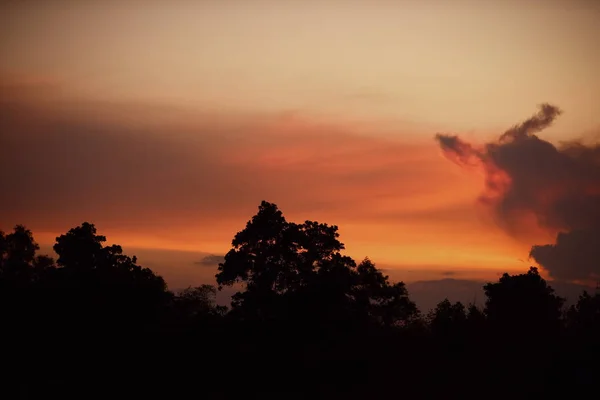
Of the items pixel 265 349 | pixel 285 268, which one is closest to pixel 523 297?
pixel 285 268

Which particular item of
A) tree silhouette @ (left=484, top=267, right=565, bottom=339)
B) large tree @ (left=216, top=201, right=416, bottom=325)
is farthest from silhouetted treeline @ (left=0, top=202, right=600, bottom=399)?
tree silhouette @ (left=484, top=267, right=565, bottom=339)

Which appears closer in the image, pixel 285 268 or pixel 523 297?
pixel 285 268

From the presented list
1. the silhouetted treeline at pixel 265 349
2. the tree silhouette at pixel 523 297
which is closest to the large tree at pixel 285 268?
the silhouetted treeline at pixel 265 349

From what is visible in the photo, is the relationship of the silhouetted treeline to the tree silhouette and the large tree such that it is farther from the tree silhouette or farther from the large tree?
the tree silhouette

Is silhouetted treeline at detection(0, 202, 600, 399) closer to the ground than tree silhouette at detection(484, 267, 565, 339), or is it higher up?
closer to the ground

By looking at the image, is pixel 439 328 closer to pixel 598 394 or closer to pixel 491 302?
pixel 598 394

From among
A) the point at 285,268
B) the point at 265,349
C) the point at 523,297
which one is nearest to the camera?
the point at 265,349

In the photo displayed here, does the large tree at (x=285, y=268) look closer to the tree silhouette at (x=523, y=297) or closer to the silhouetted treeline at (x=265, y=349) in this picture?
the silhouetted treeline at (x=265, y=349)

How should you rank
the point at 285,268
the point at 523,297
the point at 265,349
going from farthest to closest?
1. the point at 523,297
2. the point at 285,268
3. the point at 265,349

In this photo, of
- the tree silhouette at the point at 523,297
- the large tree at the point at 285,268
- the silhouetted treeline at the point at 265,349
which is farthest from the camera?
the tree silhouette at the point at 523,297

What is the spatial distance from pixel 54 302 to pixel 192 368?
45.2 ft

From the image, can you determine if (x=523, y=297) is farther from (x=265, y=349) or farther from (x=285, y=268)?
(x=265, y=349)

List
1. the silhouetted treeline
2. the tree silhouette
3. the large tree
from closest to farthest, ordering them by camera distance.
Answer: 1. the silhouetted treeline
2. the large tree
3. the tree silhouette

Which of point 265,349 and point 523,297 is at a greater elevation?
point 523,297
